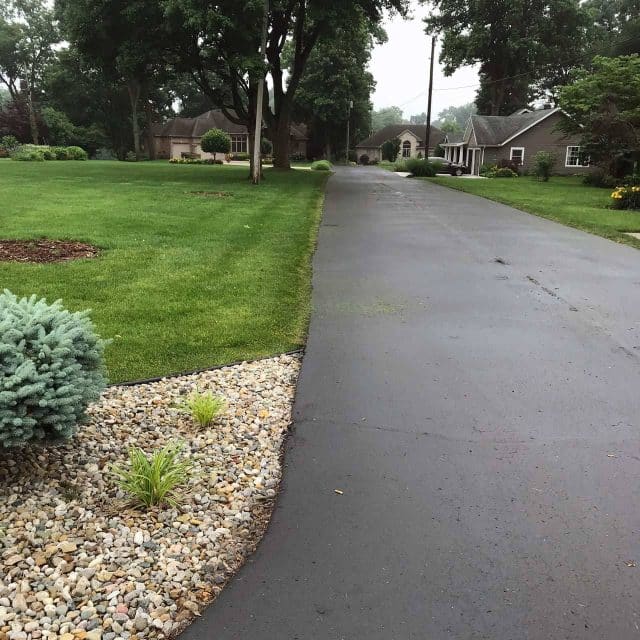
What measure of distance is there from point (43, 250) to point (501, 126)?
1870 inches

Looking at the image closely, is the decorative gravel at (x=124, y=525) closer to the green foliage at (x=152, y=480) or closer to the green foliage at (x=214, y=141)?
the green foliage at (x=152, y=480)

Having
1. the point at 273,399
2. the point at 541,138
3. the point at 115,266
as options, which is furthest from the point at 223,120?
the point at 273,399

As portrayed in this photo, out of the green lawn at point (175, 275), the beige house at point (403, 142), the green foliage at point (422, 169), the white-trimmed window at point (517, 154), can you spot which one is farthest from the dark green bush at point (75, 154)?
the beige house at point (403, 142)

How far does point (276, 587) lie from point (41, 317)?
182 centimetres

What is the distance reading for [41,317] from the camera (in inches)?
128

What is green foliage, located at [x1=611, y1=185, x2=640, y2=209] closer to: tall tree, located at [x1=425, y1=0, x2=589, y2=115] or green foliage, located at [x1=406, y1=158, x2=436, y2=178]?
green foliage, located at [x1=406, y1=158, x2=436, y2=178]

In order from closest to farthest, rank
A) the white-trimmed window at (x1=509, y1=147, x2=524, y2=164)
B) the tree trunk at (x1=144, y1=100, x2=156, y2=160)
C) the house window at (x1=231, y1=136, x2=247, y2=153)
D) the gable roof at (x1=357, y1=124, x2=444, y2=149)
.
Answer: the white-trimmed window at (x1=509, y1=147, x2=524, y2=164) < the tree trunk at (x1=144, y1=100, x2=156, y2=160) < the house window at (x1=231, y1=136, x2=247, y2=153) < the gable roof at (x1=357, y1=124, x2=444, y2=149)

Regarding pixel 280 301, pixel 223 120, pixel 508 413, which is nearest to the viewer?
pixel 508 413

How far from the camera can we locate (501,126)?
5034 centimetres

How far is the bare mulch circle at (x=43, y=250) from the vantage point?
28.5 ft

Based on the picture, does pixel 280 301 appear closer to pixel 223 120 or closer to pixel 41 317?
pixel 41 317

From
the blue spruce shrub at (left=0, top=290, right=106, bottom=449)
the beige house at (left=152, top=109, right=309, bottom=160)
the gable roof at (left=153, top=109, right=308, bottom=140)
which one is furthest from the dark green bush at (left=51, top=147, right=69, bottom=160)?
the blue spruce shrub at (left=0, top=290, right=106, bottom=449)

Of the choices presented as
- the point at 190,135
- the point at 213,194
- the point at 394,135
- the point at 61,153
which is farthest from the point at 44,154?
the point at 394,135

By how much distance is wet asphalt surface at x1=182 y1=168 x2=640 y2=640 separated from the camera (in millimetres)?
2523
